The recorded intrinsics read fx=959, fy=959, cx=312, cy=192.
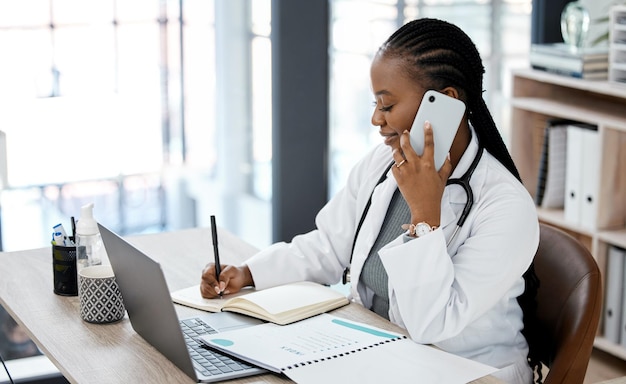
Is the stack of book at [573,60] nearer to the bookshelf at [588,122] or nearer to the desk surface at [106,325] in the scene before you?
the bookshelf at [588,122]

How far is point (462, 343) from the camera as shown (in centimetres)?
178

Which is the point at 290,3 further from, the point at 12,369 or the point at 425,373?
the point at 425,373

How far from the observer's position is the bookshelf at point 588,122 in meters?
3.04

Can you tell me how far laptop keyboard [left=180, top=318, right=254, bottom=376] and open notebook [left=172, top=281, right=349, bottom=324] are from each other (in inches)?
4.0

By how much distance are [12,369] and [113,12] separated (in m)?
1.13

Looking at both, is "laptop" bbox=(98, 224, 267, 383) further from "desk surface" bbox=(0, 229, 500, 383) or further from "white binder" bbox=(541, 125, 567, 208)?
"white binder" bbox=(541, 125, 567, 208)

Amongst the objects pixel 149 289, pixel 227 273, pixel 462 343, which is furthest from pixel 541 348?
pixel 149 289

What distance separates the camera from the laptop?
1.53 meters

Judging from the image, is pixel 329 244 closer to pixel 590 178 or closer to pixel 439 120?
pixel 439 120

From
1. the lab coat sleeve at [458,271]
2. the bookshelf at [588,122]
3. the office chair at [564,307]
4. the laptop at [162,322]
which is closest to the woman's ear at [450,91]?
the lab coat sleeve at [458,271]

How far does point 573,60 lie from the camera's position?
3178mm

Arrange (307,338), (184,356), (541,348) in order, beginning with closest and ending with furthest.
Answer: (184,356)
(307,338)
(541,348)

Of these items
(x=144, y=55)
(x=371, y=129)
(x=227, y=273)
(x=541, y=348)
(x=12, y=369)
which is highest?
(x=144, y=55)

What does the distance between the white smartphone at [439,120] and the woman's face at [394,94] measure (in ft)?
0.08
